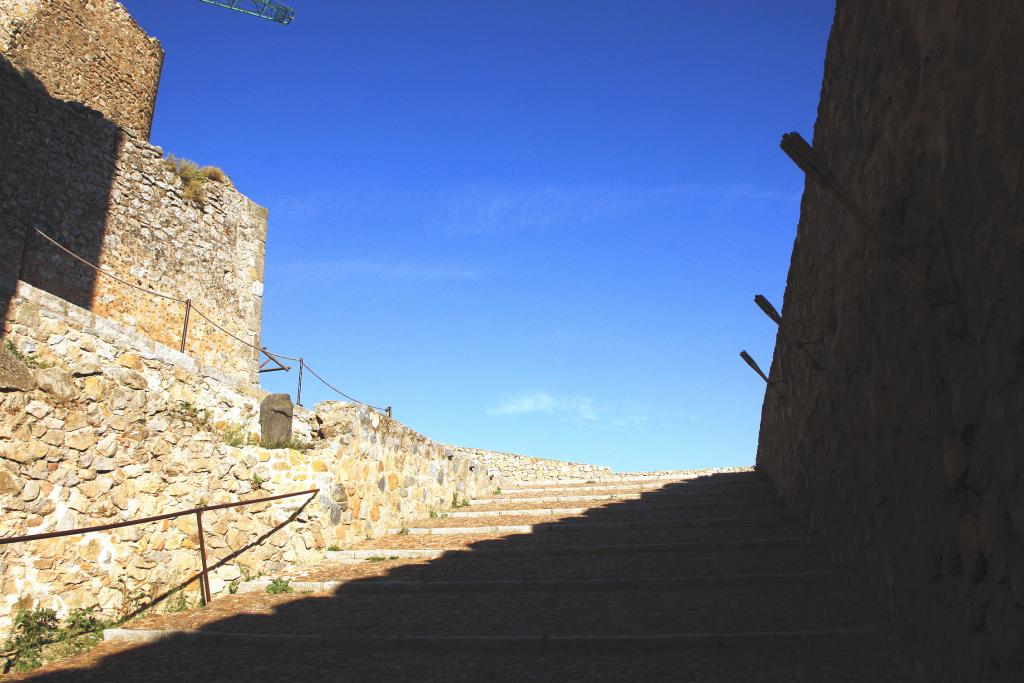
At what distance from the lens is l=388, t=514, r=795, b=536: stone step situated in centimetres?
853

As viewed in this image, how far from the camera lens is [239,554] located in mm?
7270

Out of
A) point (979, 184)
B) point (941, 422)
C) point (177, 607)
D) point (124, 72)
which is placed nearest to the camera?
point (979, 184)

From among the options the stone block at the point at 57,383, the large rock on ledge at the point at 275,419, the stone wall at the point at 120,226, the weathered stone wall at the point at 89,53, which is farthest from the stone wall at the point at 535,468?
the stone block at the point at 57,383

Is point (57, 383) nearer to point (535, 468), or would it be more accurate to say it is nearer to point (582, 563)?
point (582, 563)

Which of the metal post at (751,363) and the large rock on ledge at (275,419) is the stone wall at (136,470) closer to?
the large rock on ledge at (275,419)

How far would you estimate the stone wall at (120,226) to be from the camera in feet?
36.8

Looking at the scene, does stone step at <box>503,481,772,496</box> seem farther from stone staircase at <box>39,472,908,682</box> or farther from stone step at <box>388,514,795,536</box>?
stone staircase at <box>39,472,908,682</box>

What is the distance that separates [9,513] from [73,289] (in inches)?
279

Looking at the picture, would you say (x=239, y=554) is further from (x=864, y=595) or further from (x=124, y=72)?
(x=124, y=72)

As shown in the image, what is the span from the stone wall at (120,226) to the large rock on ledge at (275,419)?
160 inches

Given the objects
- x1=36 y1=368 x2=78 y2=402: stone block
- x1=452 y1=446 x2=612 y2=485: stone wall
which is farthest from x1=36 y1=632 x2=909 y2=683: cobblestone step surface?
x1=452 y1=446 x2=612 y2=485: stone wall

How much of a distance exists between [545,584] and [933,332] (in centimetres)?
413

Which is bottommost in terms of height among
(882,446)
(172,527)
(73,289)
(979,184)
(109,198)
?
(172,527)

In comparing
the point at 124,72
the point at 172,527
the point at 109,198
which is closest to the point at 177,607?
the point at 172,527
